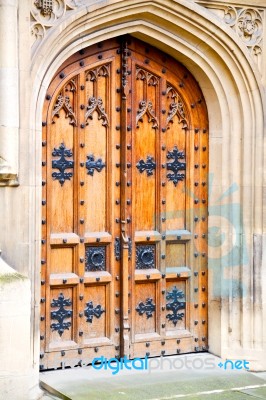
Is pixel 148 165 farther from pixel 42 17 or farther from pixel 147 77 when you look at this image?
pixel 42 17

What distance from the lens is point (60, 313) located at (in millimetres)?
7090

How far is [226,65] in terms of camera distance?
7555 millimetres

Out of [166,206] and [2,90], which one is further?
[166,206]

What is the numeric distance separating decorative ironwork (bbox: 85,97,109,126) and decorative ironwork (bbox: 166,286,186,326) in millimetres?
1563

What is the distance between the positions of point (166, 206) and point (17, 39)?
2003 mm

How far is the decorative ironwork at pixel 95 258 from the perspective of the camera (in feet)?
23.7

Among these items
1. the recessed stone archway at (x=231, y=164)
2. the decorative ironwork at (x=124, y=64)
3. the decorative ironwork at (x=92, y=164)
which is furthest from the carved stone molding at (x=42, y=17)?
the decorative ironwork at (x=92, y=164)

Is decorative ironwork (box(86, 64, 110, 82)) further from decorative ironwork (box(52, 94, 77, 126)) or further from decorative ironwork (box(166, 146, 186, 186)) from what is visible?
decorative ironwork (box(166, 146, 186, 186))

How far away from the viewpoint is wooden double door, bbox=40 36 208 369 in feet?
23.2

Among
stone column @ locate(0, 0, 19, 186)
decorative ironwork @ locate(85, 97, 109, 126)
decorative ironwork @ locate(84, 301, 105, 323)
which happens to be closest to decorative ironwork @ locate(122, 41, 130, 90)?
decorative ironwork @ locate(85, 97, 109, 126)

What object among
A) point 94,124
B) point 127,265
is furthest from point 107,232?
point 94,124

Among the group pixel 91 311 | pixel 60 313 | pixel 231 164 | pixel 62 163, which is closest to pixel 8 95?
pixel 62 163

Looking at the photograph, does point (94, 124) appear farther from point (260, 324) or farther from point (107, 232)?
point (260, 324)

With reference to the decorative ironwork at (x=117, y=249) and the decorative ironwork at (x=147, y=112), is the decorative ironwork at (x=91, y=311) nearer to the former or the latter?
the decorative ironwork at (x=117, y=249)
